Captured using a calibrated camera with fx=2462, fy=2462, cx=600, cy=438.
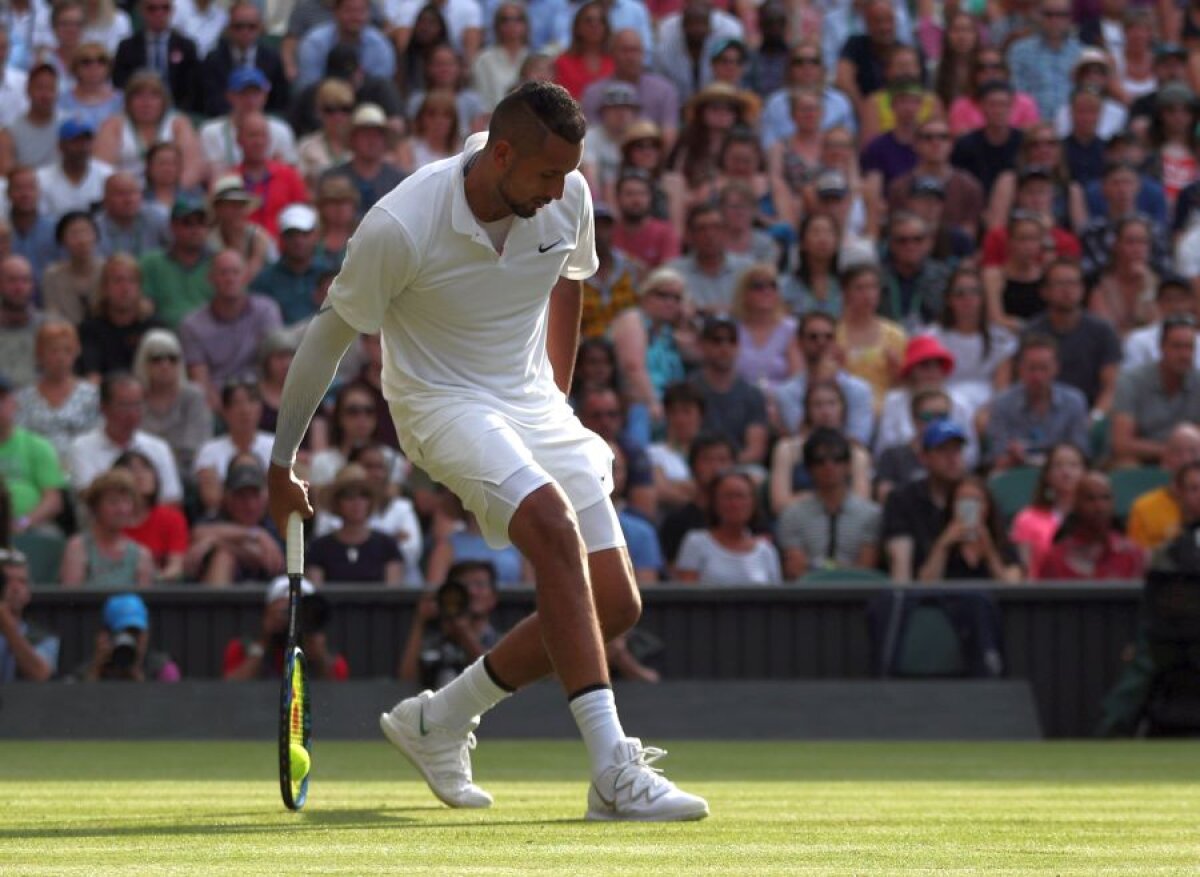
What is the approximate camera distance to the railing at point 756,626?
12.1 metres

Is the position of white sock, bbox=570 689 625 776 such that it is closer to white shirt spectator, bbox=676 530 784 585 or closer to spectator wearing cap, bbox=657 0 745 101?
white shirt spectator, bbox=676 530 784 585

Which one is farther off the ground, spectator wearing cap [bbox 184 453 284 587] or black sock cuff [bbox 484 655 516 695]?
black sock cuff [bbox 484 655 516 695]

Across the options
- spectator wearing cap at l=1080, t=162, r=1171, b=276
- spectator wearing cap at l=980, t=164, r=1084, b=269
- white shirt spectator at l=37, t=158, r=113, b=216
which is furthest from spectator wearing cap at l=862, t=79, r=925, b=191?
white shirt spectator at l=37, t=158, r=113, b=216

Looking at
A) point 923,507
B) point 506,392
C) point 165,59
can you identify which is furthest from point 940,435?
point 165,59

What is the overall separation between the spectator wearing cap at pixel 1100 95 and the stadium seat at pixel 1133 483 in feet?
14.6

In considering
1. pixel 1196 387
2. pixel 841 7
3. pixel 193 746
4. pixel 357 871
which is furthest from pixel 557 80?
pixel 357 871

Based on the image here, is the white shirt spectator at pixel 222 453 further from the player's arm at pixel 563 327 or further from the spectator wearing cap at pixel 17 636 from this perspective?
the player's arm at pixel 563 327

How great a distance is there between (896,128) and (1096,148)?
1354 millimetres

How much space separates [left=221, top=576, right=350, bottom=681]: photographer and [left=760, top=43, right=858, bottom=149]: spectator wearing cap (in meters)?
6.00

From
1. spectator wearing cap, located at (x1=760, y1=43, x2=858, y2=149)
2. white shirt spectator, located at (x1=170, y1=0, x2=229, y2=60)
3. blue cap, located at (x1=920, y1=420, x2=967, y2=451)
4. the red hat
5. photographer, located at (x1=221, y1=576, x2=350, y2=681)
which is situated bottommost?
photographer, located at (x1=221, y1=576, x2=350, y2=681)

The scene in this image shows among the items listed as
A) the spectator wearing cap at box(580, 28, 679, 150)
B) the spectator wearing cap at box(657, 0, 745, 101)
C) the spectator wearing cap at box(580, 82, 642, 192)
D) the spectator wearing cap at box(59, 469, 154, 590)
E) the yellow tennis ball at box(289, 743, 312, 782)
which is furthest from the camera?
the spectator wearing cap at box(657, 0, 745, 101)

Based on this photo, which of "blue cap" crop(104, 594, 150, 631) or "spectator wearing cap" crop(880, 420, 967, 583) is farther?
"spectator wearing cap" crop(880, 420, 967, 583)

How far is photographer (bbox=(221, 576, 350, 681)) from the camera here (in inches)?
451

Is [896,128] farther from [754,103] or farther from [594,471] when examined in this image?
[594,471]
